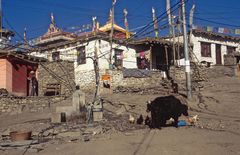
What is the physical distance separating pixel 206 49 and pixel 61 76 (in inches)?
633

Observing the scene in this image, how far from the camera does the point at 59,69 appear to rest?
2927 cm

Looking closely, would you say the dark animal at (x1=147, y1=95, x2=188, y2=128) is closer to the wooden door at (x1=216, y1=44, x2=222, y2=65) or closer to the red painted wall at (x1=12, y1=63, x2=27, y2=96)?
the red painted wall at (x1=12, y1=63, x2=27, y2=96)

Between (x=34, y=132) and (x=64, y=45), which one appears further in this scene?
(x=64, y=45)

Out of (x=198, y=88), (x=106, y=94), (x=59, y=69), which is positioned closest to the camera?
(x=198, y=88)

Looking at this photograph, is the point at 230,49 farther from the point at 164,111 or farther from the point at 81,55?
the point at 164,111

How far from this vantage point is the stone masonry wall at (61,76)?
95.9 ft

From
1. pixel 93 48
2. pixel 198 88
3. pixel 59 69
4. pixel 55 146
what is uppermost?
pixel 93 48

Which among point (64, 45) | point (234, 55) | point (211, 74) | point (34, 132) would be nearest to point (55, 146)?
point (34, 132)

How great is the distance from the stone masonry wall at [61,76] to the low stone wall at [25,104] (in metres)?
3.20

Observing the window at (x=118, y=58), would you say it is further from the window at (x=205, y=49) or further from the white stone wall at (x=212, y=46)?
the window at (x=205, y=49)

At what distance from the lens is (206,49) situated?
34.2m

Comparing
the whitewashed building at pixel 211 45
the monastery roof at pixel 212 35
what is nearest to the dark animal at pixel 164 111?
the whitewashed building at pixel 211 45

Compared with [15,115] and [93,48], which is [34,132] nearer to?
[15,115]

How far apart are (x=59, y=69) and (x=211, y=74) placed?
14.7 meters
